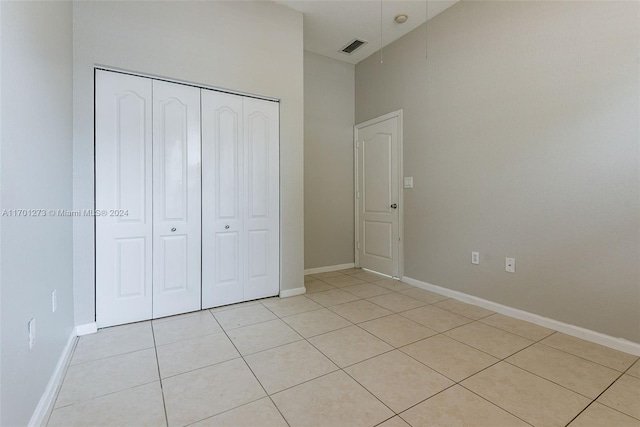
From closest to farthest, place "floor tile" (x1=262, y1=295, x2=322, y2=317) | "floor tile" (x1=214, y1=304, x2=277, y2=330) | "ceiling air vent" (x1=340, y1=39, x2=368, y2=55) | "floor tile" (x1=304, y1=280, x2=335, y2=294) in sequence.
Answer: "floor tile" (x1=214, y1=304, x2=277, y2=330), "floor tile" (x1=262, y1=295, x2=322, y2=317), "floor tile" (x1=304, y1=280, x2=335, y2=294), "ceiling air vent" (x1=340, y1=39, x2=368, y2=55)

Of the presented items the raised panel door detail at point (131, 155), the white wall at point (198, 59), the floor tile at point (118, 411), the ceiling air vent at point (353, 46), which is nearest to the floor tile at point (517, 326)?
the white wall at point (198, 59)

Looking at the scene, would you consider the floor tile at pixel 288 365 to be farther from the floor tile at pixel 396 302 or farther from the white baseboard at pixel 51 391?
the floor tile at pixel 396 302

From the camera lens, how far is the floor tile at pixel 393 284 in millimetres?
3395

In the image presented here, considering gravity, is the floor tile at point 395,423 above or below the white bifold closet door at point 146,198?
Answer: below

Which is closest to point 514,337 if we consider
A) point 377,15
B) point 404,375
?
point 404,375

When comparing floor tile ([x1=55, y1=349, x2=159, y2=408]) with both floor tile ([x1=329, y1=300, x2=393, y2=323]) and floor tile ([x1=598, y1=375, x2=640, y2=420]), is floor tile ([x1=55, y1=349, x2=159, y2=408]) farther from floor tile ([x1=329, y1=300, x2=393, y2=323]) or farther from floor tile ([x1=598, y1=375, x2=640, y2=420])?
floor tile ([x1=598, y1=375, x2=640, y2=420])

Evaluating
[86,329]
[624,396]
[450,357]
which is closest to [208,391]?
[86,329]

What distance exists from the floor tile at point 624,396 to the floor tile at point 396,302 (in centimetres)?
140

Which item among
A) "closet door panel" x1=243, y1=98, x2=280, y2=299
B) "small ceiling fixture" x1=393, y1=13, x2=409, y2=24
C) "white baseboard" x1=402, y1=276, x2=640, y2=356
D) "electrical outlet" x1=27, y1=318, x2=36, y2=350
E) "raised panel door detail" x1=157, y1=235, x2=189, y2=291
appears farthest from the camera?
"small ceiling fixture" x1=393, y1=13, x2=409, y2=24

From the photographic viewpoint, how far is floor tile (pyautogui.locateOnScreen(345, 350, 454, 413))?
1.47m

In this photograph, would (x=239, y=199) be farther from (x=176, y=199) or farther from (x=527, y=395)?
(x=527, y=395)

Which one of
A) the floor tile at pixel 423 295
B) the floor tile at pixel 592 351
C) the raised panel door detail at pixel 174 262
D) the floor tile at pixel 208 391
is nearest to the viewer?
the floor tile at pixel 208 391

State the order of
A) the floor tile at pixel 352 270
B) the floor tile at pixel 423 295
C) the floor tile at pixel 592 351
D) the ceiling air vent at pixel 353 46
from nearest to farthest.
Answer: the floor tile at pixel 592 351
the floor tile at pixel 423 295
the ceiling air vent at pixel 353 46
the floor tile at pixel 352 270

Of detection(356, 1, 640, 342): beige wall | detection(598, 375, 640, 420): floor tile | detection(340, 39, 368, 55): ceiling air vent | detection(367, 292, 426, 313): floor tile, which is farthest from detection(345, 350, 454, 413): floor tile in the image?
detection(340, 39, 368, 55): ceiling air vent
